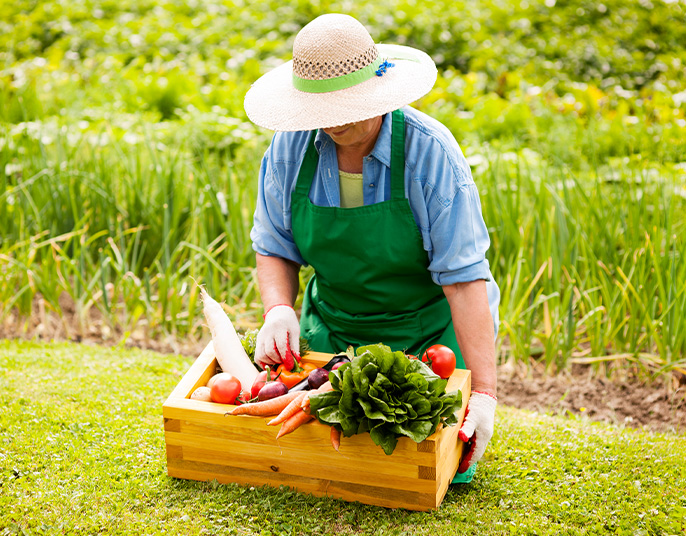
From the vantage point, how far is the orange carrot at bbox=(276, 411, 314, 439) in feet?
6.73

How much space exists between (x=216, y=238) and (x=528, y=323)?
1664 millimetres

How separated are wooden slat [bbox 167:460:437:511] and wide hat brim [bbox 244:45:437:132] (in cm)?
104

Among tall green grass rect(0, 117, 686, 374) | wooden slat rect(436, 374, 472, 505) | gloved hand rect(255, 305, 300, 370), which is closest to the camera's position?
wooden slat rect(436, 374, 472, 505)

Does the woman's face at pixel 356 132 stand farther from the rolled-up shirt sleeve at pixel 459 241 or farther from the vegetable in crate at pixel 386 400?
the vegetable in crate at pixel 386 400

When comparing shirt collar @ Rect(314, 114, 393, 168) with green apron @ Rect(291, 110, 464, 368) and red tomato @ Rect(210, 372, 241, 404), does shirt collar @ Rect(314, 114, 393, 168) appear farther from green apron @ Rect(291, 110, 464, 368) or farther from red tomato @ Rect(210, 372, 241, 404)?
red tomato @ Rect(210, 372, 241, 404)

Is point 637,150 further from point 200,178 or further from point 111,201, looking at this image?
point 111,201

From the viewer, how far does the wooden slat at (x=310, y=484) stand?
7.02 ft

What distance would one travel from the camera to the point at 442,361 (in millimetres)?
2330

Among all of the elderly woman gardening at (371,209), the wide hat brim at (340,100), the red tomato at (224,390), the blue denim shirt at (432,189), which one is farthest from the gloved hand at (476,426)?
the wide hat brim at (340,100)

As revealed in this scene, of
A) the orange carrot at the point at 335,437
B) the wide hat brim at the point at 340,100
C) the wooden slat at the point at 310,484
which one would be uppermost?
the wide hat brim at the point at 340,100

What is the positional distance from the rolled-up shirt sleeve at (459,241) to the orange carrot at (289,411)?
1.92 ft

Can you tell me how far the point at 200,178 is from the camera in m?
3.94

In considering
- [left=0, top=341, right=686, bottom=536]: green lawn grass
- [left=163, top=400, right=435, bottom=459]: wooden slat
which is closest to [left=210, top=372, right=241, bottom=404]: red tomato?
[left=163, top=400, right=435, bottom=459]: wooden slat

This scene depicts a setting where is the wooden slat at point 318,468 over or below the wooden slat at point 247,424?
below
